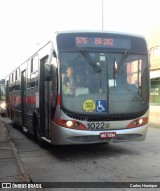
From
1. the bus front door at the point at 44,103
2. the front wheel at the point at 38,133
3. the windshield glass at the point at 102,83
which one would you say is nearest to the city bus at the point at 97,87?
the windshield glass at the point at 102,83

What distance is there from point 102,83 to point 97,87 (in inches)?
6.3

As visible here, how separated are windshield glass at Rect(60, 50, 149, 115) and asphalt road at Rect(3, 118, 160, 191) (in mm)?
1212

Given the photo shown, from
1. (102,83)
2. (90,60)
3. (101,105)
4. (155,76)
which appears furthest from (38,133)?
(155,76)

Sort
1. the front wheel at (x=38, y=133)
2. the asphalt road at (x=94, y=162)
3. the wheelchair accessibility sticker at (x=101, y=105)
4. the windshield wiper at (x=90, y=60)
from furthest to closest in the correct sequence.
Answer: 1. the front wheel at (x=38, y=133)
2. the windshield wiper at (x=90, y=60)
3. the wheelchair accessibility sticker at (x=101, y=105)
4. the asphalt road at (x=94, y=162)

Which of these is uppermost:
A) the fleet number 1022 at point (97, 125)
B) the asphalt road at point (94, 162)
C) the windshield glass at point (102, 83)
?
the windshield glass at point (102, 83)

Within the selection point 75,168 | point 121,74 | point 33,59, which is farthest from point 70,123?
point 33,59

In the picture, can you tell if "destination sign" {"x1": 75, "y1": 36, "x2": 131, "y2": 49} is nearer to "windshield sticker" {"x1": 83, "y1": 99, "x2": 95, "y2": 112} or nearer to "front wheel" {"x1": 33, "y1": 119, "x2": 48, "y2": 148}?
"windshield sticker" {"x1": 83, "y1": 99, "x2": 95, "y2": 112}

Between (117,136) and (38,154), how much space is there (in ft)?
7.85

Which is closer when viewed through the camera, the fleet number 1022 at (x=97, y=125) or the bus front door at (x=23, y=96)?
the fleet number 1022 at (x=97, y=125)

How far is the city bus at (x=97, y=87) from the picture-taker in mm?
9656

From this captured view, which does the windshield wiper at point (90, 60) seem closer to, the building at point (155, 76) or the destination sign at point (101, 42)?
the destination sign at point (101, 42)

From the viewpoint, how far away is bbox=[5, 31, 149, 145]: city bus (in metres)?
9.66

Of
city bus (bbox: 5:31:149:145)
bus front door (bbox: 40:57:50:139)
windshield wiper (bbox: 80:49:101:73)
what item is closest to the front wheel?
bus front door (bbox: 40:57:50:139)

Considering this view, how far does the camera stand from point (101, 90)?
9891 millimetres
